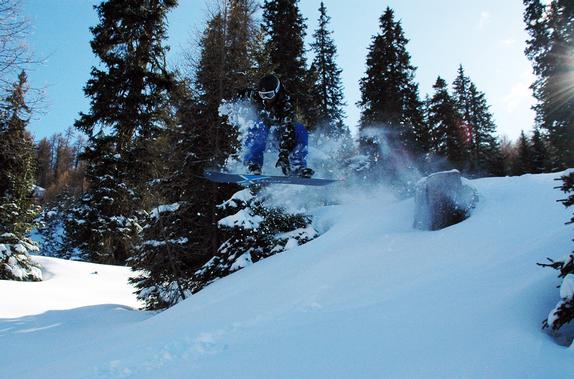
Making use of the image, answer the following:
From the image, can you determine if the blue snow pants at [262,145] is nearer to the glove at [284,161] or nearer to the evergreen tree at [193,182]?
the glove at [284,161]

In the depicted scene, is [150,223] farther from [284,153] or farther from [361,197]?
[361,197]

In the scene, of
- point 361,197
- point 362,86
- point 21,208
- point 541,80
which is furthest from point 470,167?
point 21,208

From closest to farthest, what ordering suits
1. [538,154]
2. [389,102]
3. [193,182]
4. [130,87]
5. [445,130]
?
[193,182] < [130,87] < [389,102] < [445,130] < [538,154]

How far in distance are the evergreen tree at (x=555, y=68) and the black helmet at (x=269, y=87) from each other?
18.4 metres

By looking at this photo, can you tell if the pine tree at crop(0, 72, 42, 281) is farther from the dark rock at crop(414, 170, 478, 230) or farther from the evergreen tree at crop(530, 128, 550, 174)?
the evergreen tree at crop(530, 128, 550, 174)

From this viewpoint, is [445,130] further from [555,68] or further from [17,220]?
[17,220]

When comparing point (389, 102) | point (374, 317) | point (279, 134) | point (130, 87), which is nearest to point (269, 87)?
point (279, 134)

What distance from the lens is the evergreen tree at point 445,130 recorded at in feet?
107

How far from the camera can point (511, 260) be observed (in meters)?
4.88

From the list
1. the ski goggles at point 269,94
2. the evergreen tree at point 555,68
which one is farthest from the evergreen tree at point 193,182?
the evergreen tree at point 555,68

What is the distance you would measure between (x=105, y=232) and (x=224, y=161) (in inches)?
715

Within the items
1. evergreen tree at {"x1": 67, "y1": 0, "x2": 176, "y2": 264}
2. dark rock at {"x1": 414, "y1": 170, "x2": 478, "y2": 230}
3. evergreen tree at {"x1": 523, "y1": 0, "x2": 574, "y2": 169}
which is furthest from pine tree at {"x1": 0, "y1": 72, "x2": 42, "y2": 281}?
evergreen tree at {"x1": 523, "y1": 0, "x2": 574, "y2": 169}

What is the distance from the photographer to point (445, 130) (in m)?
33.2

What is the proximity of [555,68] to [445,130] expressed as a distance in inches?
487
